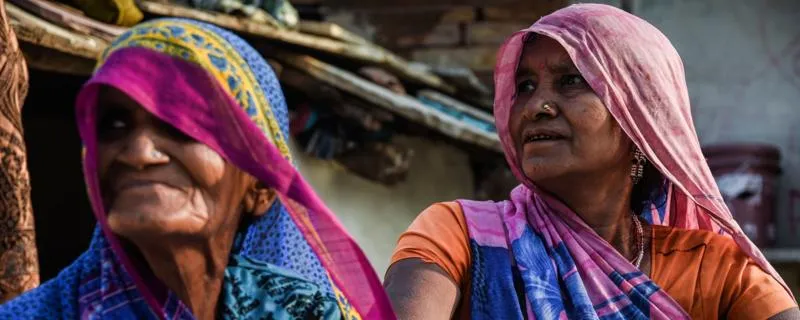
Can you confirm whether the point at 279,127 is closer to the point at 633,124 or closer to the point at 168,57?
the point at 168,57

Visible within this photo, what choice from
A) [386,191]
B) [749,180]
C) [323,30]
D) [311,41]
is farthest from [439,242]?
→ [749,180]

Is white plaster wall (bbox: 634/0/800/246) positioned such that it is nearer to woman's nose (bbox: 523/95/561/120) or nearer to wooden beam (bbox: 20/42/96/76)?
wooden beam (bbox: 20/42/96/76)

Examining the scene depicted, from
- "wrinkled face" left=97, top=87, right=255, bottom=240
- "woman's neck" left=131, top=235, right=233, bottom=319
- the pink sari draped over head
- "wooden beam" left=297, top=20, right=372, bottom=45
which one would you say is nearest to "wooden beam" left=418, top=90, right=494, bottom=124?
"wooden beam" left=297, top=20, right=372, bottom=45

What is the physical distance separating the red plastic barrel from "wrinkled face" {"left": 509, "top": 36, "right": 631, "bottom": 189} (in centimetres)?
608

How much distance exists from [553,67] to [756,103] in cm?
692

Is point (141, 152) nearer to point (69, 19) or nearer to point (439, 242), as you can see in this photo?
point (439, 242)

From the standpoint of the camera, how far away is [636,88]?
3006mm

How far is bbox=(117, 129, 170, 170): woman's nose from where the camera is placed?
6.62ft

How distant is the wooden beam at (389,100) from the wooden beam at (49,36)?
136 centimetres

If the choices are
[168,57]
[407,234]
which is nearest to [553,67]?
[407,234]

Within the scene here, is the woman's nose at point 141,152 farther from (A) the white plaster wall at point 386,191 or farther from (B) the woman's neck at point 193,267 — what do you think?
(A) the white plaster wall at point 386,191

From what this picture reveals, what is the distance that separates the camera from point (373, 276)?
7.11 feet

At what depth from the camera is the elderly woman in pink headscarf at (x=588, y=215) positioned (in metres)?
2.82

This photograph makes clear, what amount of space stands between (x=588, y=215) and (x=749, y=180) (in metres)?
6.18
